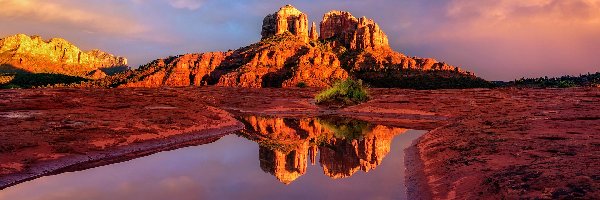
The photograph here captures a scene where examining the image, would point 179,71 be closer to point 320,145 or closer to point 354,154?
point 320,145

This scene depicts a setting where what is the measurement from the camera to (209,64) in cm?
15100

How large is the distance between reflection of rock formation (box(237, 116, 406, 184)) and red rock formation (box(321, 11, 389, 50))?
132 meters

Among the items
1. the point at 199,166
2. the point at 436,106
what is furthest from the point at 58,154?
the point at 436,106

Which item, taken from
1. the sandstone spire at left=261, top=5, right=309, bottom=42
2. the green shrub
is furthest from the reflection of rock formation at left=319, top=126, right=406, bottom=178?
the sandstone spire at left=261, top=5, right=309, bottom=42

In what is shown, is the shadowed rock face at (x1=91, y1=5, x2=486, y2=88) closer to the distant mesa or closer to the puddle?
the distant mesa

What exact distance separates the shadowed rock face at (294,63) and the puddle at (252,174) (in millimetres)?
93412

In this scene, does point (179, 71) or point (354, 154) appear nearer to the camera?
point (354, 154)

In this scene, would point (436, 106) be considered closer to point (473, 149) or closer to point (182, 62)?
point (473, 149)

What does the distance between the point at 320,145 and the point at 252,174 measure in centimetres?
767

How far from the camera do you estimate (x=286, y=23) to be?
18262 centimetres

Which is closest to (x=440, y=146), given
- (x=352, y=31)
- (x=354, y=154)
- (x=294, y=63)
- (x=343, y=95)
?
(x=354, y=154)

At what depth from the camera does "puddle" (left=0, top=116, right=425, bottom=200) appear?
13.7 m

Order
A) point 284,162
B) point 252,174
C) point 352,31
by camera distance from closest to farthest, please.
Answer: point 252,174 → point 284,162 → point 352,31

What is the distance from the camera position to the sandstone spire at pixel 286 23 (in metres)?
179
